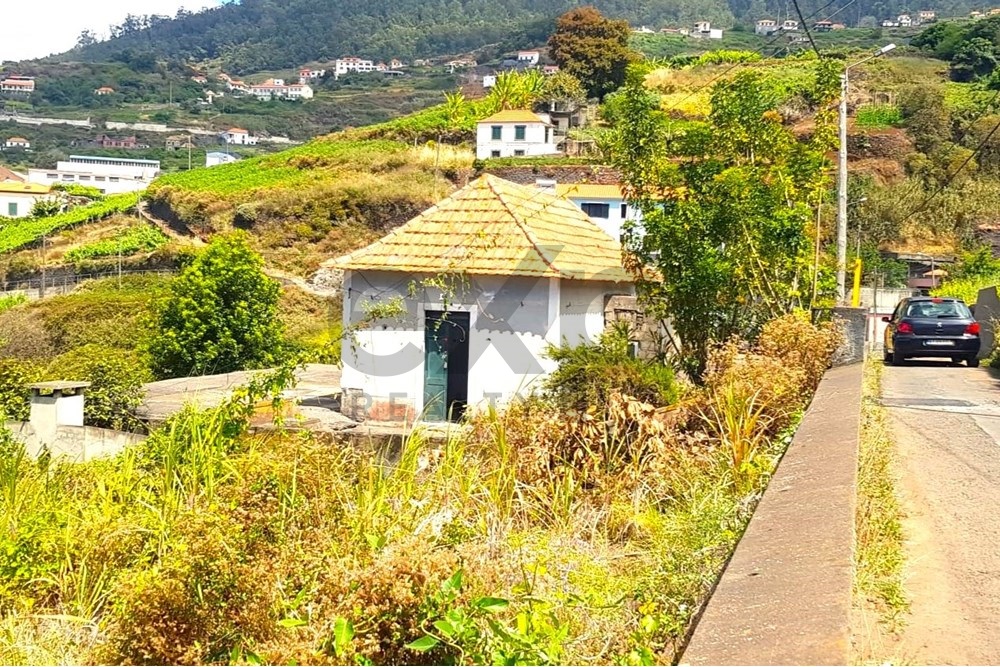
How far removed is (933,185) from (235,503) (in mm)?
50985

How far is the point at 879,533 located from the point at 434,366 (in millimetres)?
13236

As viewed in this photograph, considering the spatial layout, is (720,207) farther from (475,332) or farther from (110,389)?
(110,389)

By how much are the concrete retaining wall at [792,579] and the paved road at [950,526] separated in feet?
1.78

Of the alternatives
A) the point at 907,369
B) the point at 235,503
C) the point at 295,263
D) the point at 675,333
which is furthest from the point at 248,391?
the point at 295,263

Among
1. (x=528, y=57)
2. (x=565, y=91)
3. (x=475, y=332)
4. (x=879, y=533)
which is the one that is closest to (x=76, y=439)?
(x=475, y=332)

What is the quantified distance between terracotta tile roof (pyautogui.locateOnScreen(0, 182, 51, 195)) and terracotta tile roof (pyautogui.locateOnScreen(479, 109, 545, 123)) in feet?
175

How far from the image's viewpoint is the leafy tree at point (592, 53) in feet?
228

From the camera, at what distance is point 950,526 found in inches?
261

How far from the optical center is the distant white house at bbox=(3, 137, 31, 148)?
14600 centimetres

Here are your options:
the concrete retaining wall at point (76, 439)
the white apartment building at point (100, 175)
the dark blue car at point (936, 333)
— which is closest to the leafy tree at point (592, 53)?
the dark blue car at point (936, 333)

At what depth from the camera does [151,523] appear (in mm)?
6238

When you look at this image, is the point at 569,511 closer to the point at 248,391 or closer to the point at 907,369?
the point at 248,391

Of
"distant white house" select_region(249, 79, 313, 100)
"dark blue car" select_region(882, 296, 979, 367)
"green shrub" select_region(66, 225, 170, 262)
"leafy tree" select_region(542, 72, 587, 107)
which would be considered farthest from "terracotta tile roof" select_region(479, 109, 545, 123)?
"distant white house" select_region(249, 79, 313, 100)

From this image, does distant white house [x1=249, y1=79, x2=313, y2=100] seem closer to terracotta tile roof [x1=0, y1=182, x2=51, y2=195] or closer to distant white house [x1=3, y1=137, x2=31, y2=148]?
distant white house [x1=3, y1=137, x2=31, y2=148]
